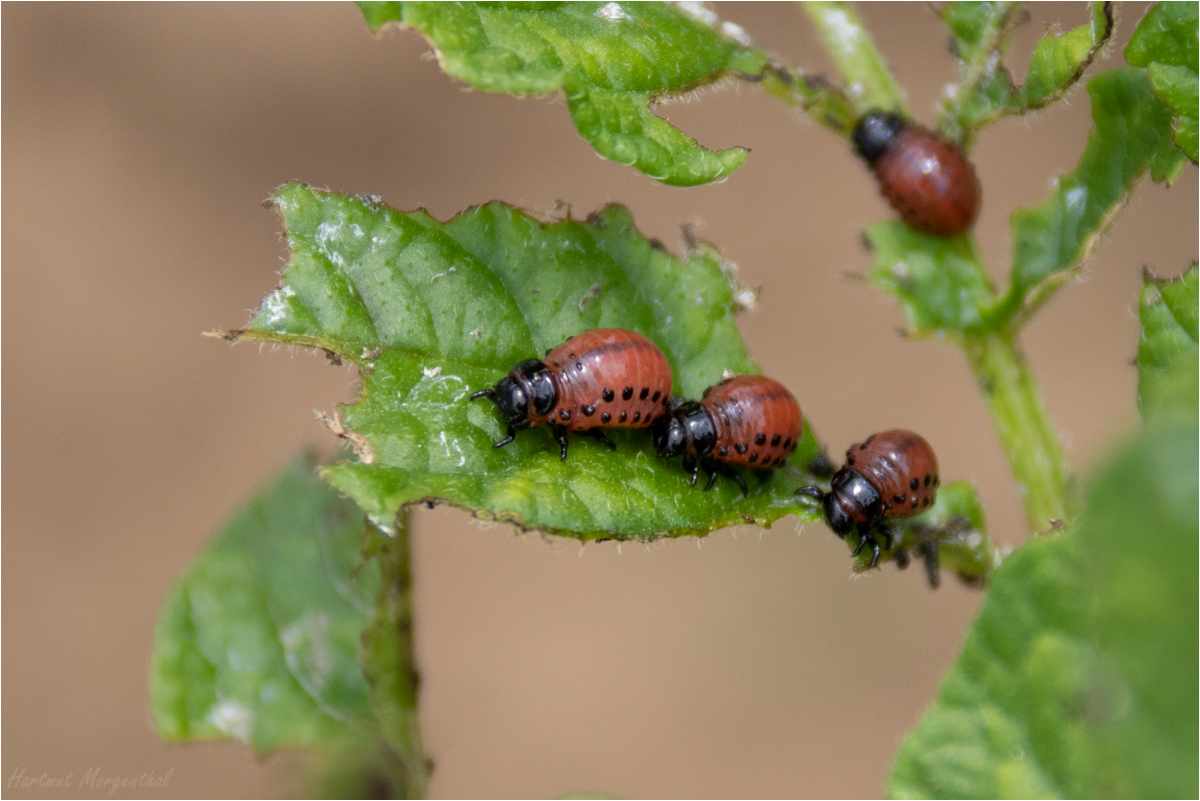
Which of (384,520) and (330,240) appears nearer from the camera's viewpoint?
(384,520)

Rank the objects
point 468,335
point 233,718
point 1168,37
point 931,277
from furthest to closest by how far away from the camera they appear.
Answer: point 233,718, point 931,277, point 468,335, point 1168,37

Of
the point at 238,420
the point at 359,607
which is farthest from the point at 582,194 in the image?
the point at 359,607

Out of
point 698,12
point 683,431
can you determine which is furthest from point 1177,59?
point 683,431

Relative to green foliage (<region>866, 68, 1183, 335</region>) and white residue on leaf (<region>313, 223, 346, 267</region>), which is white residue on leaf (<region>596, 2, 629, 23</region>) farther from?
green foliage (<region>866, 68, 1183, 335</region>)

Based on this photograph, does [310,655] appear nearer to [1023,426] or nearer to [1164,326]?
[1023,426]

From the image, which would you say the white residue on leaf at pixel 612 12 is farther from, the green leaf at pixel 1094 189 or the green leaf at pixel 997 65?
the green leaf at pixel 1094 189

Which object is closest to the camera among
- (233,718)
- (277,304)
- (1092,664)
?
(1092,664)

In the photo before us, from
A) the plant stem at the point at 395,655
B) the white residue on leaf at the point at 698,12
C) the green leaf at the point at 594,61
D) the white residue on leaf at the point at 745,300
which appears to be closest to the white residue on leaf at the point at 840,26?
the white residue on leaf at the point at 698,12

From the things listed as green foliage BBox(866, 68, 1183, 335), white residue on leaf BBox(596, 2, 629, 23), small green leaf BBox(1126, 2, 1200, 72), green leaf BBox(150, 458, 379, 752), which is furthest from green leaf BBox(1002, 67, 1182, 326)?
green leaf BBox(150, 458, 379, 752)
